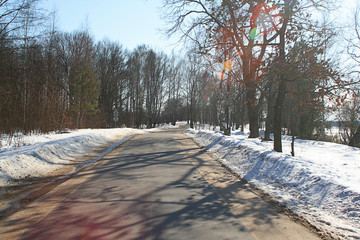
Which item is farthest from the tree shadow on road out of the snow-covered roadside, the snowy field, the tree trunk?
the tree trunk

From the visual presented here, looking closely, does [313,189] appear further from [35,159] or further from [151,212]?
[35,159]

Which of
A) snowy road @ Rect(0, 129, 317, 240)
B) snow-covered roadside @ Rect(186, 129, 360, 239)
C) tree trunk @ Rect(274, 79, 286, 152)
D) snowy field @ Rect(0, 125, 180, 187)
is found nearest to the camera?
snowy road @ Rect(0, 129, 317, 240)

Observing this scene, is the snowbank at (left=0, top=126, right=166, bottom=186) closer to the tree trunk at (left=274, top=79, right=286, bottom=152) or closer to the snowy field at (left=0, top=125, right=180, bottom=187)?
the snowy field at (left=0, top=125, right=180, bottom=187)

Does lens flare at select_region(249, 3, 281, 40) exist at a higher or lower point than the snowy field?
higher

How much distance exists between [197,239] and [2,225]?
3.11 metres

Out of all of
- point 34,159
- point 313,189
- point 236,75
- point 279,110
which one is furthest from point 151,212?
point 236,75

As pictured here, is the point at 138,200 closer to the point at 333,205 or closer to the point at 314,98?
the point at 333,205

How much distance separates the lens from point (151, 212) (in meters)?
4.69

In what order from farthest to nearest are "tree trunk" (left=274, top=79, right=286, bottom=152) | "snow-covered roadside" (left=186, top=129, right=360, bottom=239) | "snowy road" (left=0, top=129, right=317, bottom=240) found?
"tree trunk" (left=274, top=79, right=286, bottom=152)
"snow-covered roadside" (left=186, top=129, right=360, bottom=239)
"snowy road" (left=0, top=129, right=317, bottom=240)

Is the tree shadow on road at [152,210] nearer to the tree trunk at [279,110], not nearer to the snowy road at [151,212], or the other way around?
the snowy road at [151,212]

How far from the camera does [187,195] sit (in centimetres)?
581

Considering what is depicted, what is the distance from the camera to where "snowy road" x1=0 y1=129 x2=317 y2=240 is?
3893 millimetres

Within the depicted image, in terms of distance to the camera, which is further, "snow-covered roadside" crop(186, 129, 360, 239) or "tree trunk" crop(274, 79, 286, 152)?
"tree trunk" crop(274, 79, 286, 152)

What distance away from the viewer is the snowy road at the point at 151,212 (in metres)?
3.89
